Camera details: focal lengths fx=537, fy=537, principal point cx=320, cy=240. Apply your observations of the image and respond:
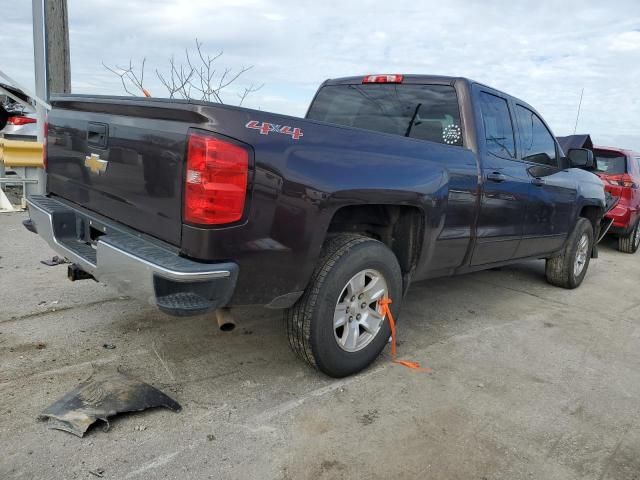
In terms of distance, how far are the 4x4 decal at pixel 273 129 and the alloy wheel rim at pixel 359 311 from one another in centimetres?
93

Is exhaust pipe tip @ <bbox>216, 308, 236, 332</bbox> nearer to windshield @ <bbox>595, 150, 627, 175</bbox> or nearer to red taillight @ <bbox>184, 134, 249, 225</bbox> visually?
red taillight @ <bbox>184, 134, 249, 225</bbox>

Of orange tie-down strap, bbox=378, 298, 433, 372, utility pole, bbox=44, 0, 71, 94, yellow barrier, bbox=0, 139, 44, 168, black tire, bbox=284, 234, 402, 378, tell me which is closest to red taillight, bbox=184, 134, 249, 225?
black tire, bbox=284, 234, 402, 378

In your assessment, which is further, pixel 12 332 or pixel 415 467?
pixel 12 332

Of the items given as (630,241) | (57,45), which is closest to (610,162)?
(630,241)

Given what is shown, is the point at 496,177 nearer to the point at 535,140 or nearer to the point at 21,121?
the point at 535,140

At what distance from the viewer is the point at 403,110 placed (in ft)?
14.0

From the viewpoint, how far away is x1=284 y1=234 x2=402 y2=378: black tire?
2984 millimetres

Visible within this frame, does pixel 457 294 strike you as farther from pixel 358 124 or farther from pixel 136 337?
pixel 136 337

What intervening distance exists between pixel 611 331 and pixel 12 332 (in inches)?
186

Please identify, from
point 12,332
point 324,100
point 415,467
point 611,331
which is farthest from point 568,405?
point 12,332

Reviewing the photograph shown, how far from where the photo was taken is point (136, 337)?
12.0ft

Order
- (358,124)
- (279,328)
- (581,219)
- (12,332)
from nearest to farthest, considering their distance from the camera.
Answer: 1. (12,332)
2. (279,328)
3. (358,124)
4. (581,219)

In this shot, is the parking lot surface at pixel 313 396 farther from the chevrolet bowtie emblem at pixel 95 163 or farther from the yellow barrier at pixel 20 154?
the yellow barrier at pixel 20 154

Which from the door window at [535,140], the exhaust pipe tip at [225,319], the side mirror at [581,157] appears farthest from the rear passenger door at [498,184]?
the exhaust pipe tip at [225,319]
